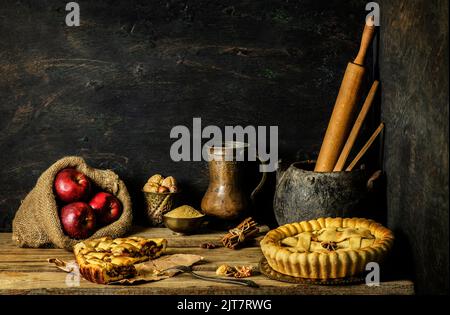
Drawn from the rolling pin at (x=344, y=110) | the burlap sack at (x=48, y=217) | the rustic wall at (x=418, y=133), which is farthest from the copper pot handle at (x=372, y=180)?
the burlap sack at (x=48, y=217)

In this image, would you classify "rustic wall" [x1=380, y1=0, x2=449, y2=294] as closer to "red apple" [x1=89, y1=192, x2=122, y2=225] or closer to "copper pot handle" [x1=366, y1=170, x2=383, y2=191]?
"copper pot handle" [x1=366, y1=170, x2=383, y2=191]

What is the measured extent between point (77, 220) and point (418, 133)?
1.42 meters

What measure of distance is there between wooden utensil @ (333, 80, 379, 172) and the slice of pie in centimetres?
83

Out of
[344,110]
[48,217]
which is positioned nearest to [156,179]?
[48,217]

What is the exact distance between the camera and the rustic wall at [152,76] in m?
3.05

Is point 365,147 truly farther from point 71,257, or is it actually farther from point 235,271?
point 71,257

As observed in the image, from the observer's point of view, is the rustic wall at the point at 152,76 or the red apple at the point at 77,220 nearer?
the red apple at the point at 77,220

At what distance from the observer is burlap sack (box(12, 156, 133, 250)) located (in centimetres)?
274

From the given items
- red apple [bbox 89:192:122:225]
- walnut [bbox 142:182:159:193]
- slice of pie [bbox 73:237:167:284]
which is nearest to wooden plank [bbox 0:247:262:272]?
slice of pie [bbox 73:237:167:284]

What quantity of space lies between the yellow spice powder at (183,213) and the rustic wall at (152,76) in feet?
1.03

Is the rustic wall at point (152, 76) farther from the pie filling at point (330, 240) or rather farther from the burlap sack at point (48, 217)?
the pie filling at point (330, 240)

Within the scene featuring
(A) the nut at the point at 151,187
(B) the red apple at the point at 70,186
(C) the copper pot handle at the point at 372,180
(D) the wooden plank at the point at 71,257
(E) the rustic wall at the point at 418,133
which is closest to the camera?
(E) the rustic wall at the point at 418,133

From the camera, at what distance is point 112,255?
244 centimetres

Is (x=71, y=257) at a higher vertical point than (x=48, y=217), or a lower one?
lower
